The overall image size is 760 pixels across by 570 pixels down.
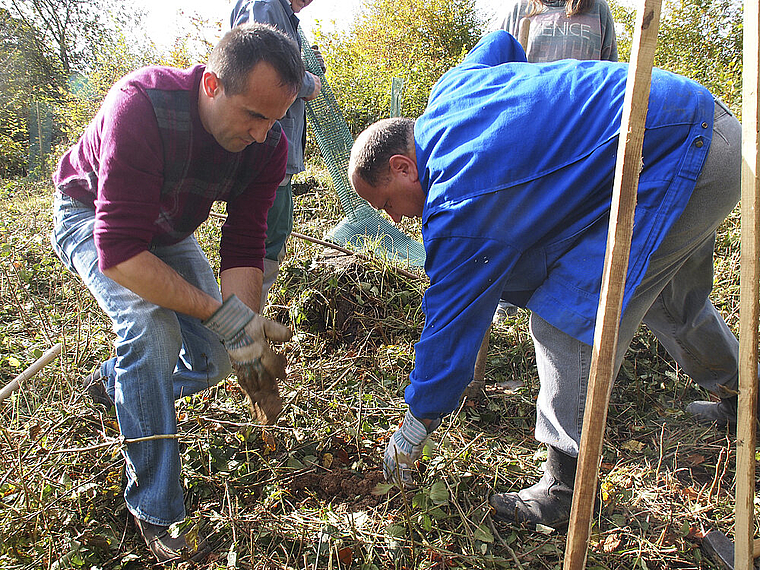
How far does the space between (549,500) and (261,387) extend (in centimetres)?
110

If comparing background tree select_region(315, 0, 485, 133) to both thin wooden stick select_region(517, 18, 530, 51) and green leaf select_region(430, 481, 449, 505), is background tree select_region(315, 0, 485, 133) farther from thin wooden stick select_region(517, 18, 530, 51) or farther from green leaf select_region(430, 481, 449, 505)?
green leaf select_region(430, 481, 449, 505)

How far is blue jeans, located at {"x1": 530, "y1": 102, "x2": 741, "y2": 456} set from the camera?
1.46 meters

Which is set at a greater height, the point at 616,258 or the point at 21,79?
the point at 616,258

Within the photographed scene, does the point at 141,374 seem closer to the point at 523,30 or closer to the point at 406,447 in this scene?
the point at 406,447

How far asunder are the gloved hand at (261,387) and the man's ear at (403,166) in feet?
2.42

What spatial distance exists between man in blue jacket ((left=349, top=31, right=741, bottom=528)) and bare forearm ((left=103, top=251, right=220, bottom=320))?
2.19 ft

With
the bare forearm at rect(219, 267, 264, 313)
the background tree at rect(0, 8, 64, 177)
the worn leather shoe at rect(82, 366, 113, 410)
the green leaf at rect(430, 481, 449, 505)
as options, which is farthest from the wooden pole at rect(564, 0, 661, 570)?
the background tree at rect(0, 8, 64, 177)

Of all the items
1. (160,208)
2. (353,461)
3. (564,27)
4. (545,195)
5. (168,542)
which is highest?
(564,27)

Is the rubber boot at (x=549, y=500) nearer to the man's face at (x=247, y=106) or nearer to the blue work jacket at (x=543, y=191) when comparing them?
the blue work jacket at (x=543, y=191)

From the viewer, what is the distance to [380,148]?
1.61 m

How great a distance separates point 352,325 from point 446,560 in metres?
1.55

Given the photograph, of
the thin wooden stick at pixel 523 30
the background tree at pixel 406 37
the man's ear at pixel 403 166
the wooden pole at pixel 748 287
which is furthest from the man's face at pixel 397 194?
the background tree at pixel 406 37

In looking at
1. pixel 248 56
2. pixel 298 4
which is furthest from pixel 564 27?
pixel 248 56

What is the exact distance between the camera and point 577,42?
2.56 meters
